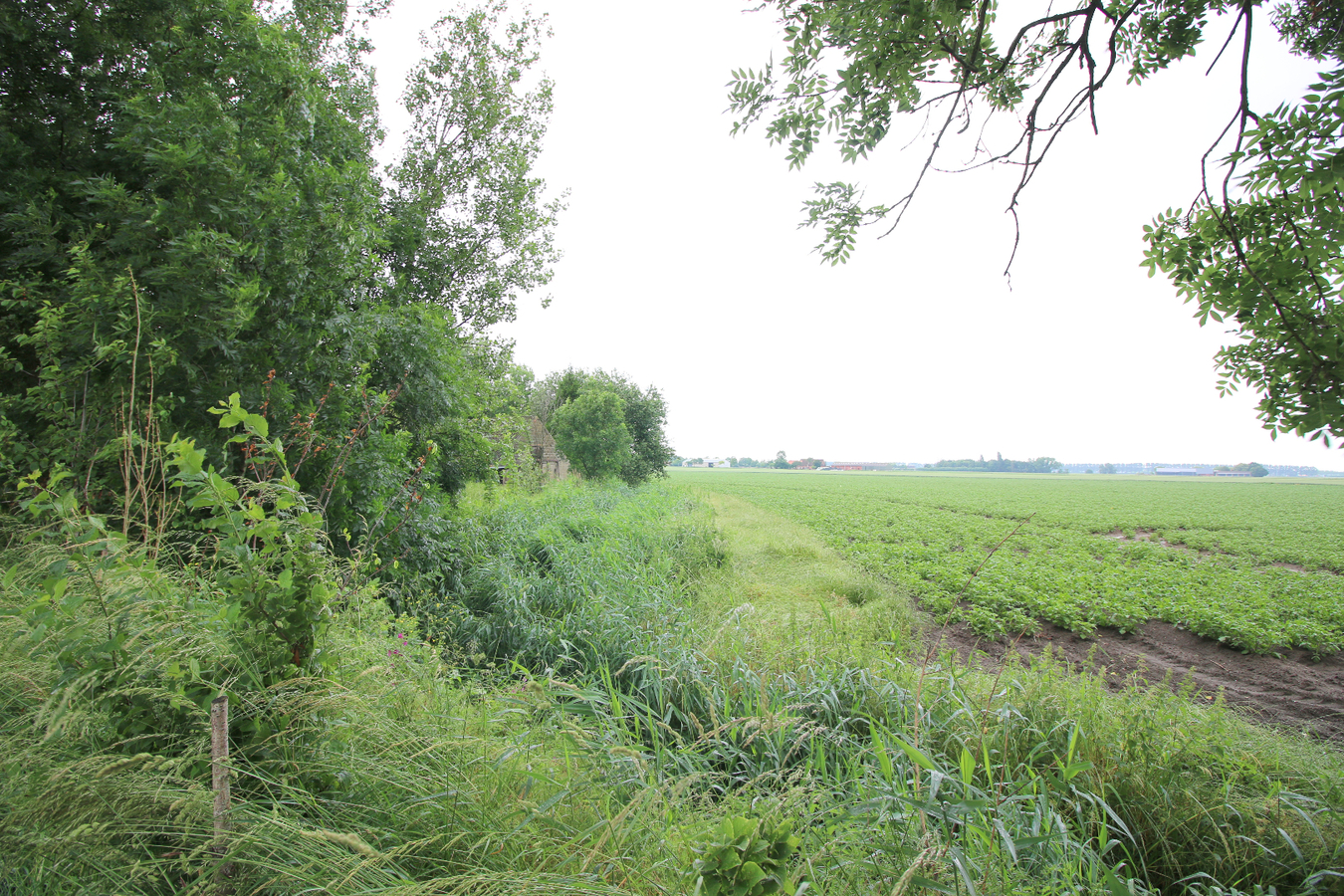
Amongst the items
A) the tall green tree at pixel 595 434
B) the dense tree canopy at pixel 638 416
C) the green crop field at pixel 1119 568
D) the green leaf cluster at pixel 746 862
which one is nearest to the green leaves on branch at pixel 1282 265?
the green crop field at pixel 1119 568

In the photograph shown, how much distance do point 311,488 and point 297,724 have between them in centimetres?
360

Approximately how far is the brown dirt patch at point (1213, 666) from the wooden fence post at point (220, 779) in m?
4.90

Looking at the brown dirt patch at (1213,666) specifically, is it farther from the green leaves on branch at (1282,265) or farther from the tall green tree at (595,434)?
the tall green tree at (595,434)

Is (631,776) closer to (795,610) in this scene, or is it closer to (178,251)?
(795,610)

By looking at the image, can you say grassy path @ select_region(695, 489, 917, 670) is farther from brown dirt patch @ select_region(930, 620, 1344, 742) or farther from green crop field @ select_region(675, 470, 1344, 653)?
green crop field @ select_region(675, 470, 1344, 653)

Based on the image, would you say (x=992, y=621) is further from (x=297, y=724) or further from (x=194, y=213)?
(x=194, y=213)

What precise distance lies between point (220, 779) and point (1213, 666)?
31.9 ft

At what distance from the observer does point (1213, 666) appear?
6531mm

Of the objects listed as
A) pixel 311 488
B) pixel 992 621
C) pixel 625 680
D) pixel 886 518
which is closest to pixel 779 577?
pixel 992 621

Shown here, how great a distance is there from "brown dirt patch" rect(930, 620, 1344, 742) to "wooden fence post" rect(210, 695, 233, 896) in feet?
16.1

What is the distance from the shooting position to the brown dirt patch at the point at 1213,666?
516 centimetres

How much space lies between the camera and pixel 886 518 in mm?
21156

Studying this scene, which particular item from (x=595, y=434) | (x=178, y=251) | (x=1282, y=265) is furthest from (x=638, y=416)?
(x=1282, y=265)

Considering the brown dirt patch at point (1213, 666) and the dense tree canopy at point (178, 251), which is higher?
the dense tree canopy at point (178, 251)
